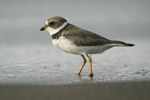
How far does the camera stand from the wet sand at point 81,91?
3844mm

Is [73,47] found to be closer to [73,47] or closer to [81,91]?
[73,47]

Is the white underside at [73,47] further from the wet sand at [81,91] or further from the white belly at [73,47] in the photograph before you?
the wet sand at [81,91]

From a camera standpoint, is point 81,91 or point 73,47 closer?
point 81,91

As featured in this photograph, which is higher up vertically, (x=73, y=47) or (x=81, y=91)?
(x=73, y=47)

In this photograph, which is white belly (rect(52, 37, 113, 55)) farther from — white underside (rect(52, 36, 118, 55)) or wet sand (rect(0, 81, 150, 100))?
wet sand (rect(0, 81, 150, 100))

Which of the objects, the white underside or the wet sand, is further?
the white underside

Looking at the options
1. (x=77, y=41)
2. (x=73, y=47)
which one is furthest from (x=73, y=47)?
(x=77, y=41)

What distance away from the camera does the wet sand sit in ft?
12.6

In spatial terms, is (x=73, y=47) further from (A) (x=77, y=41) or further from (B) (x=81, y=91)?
(B) (x=81, y=91)

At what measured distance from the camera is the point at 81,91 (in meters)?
4.23

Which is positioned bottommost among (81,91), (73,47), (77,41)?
(81,91)

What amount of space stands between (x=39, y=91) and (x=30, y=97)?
40 centimetres

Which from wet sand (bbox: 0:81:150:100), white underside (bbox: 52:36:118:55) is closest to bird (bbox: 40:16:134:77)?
white underside (bbox: 52:36:118:55)

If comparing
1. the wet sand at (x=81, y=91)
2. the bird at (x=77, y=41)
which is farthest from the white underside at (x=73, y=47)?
the wet sand at (x=81, y=91)
